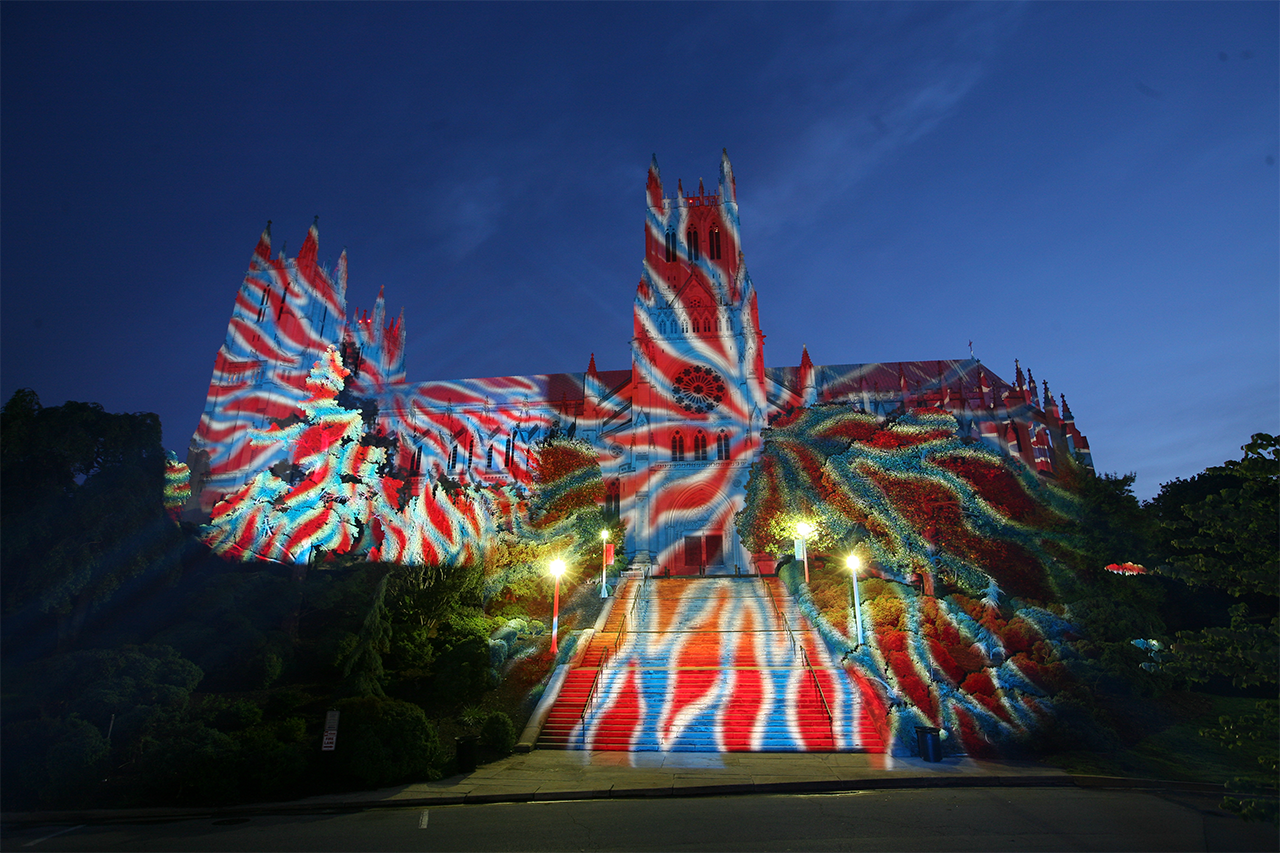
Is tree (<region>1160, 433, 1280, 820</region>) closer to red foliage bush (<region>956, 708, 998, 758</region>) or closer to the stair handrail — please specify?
red foliage bush (<region>956, 708, 998, 758</region>)

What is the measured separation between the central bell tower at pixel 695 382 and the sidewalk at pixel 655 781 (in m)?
23.8

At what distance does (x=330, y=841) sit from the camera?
9.48 m

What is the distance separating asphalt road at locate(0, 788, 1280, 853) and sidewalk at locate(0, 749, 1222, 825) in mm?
387

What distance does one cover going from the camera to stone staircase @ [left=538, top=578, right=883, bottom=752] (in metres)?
15.4

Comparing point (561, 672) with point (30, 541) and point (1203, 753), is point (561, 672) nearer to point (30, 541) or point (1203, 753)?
point (30, 541)

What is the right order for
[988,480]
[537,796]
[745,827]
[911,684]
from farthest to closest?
[988,480]
[911,684]
[537,796]
[745,827]

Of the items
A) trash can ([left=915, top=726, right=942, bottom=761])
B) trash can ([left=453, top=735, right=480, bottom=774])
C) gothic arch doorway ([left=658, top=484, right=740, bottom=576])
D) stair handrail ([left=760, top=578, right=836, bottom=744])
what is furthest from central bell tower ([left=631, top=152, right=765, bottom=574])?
trash can ([left=453, top=735, right=480, bottom=774])

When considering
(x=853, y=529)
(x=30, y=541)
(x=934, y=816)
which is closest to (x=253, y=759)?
(x=30, y=541)

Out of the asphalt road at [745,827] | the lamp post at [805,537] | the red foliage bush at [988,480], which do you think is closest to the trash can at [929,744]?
the asphalt road at [745,827]

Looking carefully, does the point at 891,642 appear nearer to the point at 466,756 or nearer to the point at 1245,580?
the point at 1245,580

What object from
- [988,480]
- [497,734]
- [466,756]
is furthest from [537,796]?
[988,480]

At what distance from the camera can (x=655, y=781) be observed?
40.7 ft

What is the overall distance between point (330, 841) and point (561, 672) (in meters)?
9.38

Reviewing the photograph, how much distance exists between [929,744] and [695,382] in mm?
29638
